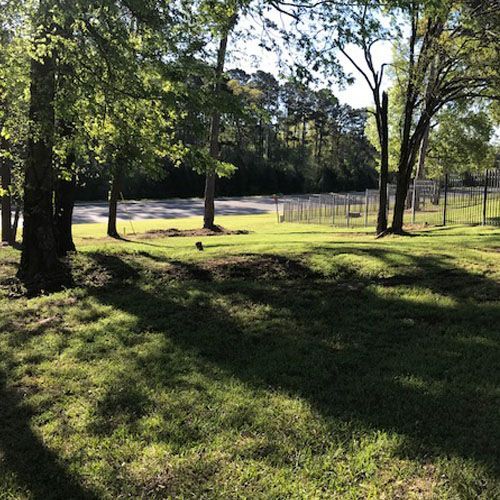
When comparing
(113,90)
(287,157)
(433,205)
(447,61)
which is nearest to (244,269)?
(113,90)

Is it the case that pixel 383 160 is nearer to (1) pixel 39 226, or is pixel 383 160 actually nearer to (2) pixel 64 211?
(2) pixel 64 211

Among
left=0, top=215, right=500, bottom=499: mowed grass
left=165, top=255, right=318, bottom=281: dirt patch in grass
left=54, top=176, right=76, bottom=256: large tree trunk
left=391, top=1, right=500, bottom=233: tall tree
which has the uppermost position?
left=391, top=1, right=500, bottom=233: tall tree

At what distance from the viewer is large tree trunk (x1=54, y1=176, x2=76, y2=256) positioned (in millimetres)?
9773

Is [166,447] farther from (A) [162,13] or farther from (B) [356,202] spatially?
(B) [356,202]

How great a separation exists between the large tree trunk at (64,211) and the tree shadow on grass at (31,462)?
583 cm

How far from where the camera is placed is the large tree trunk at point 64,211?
977 centimetres

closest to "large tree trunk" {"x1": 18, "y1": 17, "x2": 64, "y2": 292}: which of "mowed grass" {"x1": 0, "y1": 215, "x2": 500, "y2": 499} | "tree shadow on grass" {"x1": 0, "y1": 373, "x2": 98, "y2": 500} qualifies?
"mowed grass" {"x1": 0, "y1": 215, "x2": 500, "y2": 499}

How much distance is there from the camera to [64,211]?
10055 millimetres

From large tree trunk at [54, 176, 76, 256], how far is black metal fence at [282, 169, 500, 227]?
13643mm

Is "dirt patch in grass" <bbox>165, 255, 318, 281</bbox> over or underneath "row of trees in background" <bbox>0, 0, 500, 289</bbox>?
underneath

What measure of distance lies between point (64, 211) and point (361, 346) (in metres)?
6.90

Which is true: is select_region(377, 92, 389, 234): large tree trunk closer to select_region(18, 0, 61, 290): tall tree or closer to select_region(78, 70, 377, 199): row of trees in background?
select_region(18, 0, 61, 290): tall tree

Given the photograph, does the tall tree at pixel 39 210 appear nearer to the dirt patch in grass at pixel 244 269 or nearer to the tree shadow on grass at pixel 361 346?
the tree shadow on grass at pixel 361 346

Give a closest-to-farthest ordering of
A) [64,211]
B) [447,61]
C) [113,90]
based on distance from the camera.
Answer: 1. [113,90]
2. [64,211]
3. [447,61]
